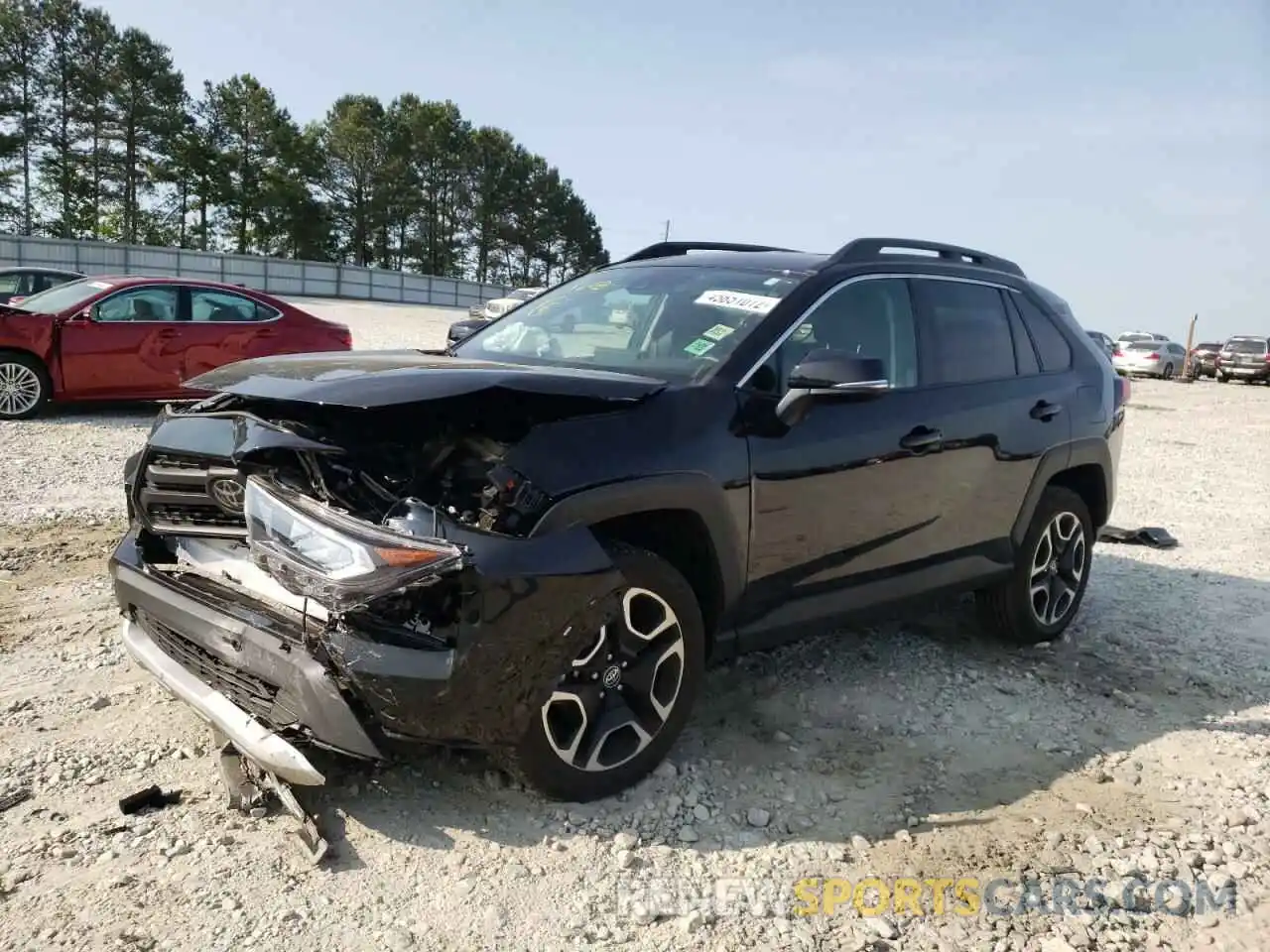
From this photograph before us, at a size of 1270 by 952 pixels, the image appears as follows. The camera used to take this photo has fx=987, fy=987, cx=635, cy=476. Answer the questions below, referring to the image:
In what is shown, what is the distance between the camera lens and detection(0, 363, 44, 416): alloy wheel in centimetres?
958

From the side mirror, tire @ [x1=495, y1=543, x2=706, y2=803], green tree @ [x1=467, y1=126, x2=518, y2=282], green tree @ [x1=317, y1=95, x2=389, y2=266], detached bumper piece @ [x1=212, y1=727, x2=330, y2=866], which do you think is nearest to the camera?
detached bumper piece @ [x1=212, y1=727, x2=330, y2=866]

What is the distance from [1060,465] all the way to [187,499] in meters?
3.89

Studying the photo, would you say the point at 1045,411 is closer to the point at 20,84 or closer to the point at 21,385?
the point at 21,385

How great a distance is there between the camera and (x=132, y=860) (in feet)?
8.86

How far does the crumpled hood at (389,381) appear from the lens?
2.74 metres

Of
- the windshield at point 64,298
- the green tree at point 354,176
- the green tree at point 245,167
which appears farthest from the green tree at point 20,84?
the windshield at point 64,298

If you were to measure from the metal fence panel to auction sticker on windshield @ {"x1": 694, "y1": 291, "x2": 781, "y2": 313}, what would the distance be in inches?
1130

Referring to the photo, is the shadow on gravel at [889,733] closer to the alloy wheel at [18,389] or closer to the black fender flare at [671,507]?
the black fender flare at [671,507]

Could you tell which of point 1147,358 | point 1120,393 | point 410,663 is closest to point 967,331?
point 1120,393

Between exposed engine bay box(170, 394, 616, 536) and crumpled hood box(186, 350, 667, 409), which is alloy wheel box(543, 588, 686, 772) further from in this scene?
crumpled hood box(186, 350, 667, 409)

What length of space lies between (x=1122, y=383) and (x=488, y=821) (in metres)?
4.33

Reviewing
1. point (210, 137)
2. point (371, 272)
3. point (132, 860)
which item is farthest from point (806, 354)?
point (210, 137)

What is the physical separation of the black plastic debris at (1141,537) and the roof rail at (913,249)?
3126 mm

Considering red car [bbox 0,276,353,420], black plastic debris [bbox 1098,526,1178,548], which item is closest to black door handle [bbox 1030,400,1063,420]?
black plastic debris [bbox 1098,526,1178,548]
